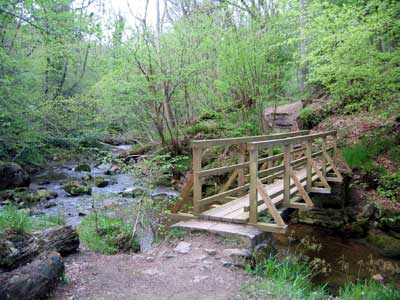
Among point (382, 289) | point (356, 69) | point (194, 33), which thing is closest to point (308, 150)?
point (356, 69)

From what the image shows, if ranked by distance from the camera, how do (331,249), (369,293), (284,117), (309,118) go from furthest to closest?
(284,117) < (309,118) < (331,249) < (369,293)

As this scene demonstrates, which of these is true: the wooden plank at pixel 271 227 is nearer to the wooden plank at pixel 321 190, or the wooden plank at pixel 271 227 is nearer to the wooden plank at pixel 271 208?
the wooden plank at pixel 271 208

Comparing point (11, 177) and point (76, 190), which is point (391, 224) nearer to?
point (76, 190)

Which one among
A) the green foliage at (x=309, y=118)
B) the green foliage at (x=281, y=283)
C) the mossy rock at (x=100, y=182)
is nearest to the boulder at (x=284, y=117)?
the green foliage at (x=309, y=118)

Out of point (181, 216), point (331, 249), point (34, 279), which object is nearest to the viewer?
point (34, 279)

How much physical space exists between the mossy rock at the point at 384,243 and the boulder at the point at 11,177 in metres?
11.1

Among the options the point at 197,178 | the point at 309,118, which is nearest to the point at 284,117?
the point at 309,118

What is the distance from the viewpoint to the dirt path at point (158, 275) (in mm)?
3680

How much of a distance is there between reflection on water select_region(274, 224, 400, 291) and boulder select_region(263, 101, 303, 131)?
19.8 feet

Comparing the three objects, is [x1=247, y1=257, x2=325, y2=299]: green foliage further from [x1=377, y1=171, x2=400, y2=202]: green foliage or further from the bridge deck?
[x1=377, y1=171, x2=400, y2=202]: green foliage

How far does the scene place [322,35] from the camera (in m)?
7.32

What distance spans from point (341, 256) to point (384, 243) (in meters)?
1.15

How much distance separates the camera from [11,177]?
12297mm

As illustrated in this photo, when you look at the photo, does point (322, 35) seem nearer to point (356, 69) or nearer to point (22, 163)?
point (356, 69)
